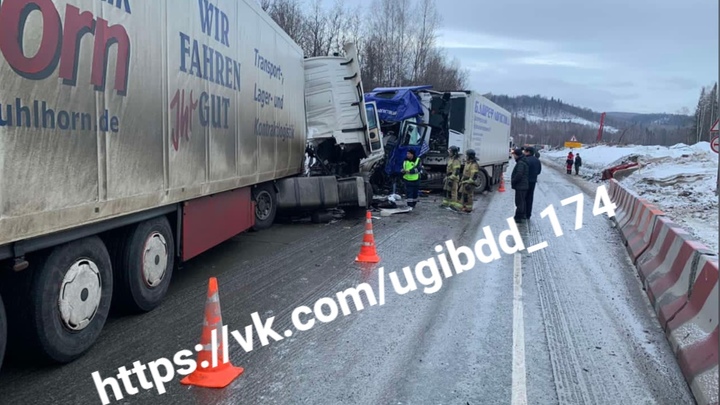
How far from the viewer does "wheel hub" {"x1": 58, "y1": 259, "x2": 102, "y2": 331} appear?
3904 mm

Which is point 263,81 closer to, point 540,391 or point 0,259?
point 0,259

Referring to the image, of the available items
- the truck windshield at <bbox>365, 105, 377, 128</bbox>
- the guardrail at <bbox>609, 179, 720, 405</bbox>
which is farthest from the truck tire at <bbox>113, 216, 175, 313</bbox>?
the truck windshield at <bbox>365, 105, 377, 128</bbox>

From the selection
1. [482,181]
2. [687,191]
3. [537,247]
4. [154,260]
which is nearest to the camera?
[154,260]

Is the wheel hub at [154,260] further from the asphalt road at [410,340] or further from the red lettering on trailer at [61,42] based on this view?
the red lettering on trailer at [61,42]

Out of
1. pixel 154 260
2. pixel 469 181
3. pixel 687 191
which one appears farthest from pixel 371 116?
pixel 687 191

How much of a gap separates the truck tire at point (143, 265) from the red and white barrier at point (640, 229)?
6.71 meters

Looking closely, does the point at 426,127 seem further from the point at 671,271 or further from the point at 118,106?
the point at 118,106

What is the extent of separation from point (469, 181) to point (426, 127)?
422cm

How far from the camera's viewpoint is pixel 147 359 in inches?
164

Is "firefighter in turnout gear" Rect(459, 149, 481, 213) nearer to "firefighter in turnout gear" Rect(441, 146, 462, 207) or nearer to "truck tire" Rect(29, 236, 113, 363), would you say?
"firefighter in turnout gear" Rect(441, 146, 462, 207)

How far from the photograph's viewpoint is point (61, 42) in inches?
138

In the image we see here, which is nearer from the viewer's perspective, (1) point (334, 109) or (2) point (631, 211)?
(2) point (631, 211)

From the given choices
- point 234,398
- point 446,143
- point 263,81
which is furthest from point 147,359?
point 446,143

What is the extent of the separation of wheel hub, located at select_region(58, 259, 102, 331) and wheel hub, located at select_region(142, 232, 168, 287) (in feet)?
2.67
